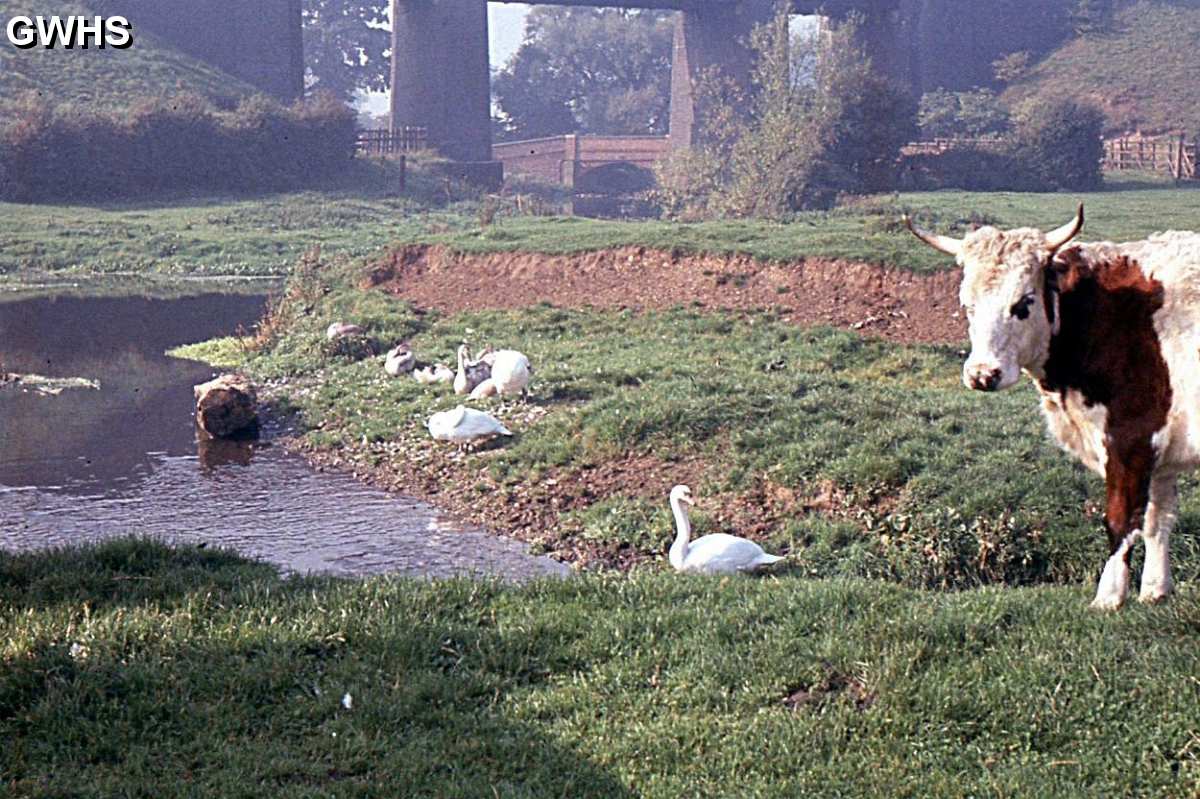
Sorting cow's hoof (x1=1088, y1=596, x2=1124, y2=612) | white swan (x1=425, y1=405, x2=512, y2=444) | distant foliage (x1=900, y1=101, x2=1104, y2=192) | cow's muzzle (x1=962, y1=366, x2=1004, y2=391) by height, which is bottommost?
white swan (x1=425, y1=405, x2=512, y2=444)

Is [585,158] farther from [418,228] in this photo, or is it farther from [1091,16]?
[1091,16]

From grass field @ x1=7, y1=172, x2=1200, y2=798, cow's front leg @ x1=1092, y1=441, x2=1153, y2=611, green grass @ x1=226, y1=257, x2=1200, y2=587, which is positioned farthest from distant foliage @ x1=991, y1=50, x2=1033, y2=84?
cow's front leg @ x1=1092, y1=441, x2=1153, y2=611

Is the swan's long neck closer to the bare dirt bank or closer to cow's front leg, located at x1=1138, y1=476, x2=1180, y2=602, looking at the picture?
cow's front leg, located at x1=1138, y1=476, x2=1180, y2=602

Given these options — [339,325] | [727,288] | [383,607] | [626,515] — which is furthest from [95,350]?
[383,607]

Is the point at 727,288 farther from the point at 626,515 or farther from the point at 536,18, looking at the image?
the point at 536,18

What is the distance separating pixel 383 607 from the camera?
763cm

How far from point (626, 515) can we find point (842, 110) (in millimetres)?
32007

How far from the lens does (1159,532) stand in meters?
7.25

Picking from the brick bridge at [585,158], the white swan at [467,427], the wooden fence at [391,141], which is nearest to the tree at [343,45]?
the brick bridge at [585,158]

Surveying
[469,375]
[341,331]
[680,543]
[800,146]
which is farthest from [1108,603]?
[800,146]

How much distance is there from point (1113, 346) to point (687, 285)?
1575 centimetres

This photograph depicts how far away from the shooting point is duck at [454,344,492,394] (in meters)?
17.2

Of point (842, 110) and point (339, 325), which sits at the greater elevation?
point (842, 110)

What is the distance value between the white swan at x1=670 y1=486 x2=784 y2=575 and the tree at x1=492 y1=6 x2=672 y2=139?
3393 inches
